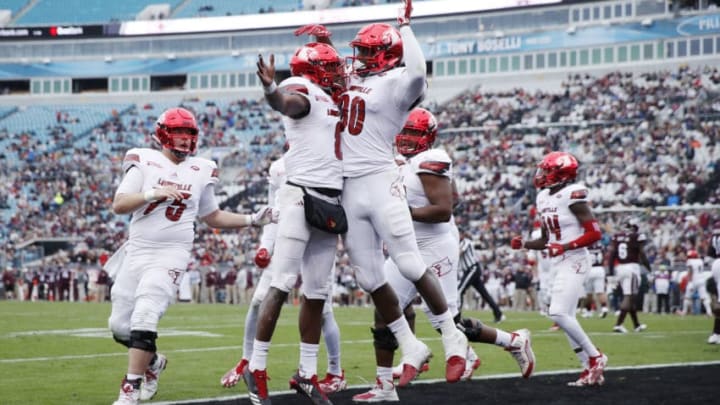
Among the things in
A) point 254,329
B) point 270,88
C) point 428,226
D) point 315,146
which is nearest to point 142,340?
point 315,146

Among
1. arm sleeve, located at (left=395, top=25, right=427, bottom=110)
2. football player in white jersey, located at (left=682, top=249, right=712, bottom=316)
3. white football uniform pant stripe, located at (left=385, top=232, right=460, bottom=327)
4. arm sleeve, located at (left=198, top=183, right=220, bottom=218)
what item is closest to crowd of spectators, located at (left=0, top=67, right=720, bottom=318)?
football player in white jersey, located at (left=682, top=249, right=712, bottom=316)

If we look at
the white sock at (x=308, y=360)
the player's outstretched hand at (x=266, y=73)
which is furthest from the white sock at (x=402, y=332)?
the player's outstretched hand at (x=266, y=73)

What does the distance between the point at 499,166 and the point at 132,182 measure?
104 feet

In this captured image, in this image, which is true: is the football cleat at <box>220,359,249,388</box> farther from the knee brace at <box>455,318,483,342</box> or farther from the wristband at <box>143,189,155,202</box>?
the wristband at <box>143,189,155,202</box>

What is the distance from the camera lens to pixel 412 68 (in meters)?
6.50

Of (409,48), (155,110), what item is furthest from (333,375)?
(155,110)

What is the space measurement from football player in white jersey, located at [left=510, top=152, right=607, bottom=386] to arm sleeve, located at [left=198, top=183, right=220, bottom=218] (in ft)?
10.2

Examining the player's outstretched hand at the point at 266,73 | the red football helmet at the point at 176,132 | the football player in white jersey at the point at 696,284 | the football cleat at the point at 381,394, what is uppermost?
the player's outstretched hand at the point at 266,73

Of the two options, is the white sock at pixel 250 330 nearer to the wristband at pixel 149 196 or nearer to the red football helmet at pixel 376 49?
the wristband at pixel 149 196

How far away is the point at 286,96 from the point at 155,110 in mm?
53286

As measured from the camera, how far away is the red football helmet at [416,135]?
8250 millimetres

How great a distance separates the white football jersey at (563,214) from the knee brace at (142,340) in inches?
159

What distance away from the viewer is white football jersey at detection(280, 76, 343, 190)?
661cm

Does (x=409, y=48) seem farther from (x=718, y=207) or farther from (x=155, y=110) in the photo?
(x=155, y=110)
